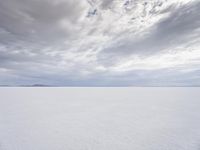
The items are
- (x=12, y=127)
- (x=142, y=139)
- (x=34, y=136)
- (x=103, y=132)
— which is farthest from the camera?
(x=12, y=127)

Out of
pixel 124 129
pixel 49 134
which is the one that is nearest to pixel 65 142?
pixel 49 134

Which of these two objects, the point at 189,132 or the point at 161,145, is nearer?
the point at 161,145

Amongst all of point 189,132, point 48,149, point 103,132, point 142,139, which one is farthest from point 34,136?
point 189,132

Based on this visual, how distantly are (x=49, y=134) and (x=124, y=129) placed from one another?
3394 millimetres

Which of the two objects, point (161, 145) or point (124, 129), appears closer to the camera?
point (161, 145)

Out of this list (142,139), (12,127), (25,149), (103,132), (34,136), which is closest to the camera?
(25,149)

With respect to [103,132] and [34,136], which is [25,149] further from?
[103,132]

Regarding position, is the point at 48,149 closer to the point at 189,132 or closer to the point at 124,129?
the point at 124,129

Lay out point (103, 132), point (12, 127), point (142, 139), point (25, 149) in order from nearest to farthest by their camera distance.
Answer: point (25, 149)
point (142, 139)
point (103, 132)
point (12, 127)

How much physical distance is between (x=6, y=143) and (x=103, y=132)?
12.3ft

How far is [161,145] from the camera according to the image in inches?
185

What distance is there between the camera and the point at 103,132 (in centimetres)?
602

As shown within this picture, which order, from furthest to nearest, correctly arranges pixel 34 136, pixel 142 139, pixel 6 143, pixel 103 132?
pixel 103 132 → pixel 34 136 → pixel 142 139 → pixel 6 143

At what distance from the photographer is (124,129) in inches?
250
